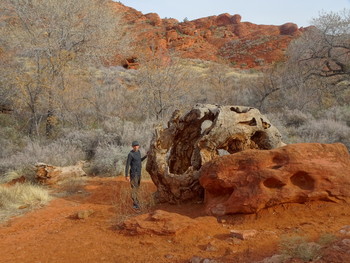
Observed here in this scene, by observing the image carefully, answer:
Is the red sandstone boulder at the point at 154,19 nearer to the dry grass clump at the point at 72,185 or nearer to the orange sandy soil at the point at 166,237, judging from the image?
the dry grass clump at the point at 72,185

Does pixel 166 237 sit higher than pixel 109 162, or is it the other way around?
pixel 166 237

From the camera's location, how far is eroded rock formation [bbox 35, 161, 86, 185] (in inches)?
325

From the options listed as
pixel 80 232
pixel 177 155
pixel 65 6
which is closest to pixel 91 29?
pixel 65 6

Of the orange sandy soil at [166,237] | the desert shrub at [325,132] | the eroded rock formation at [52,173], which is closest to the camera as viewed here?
the orange sandy soil at [166,237]

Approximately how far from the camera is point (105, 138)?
11.4m

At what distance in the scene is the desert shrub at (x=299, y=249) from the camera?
276 cm

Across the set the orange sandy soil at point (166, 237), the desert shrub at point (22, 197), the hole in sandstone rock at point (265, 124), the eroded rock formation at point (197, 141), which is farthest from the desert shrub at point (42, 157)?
the hole in sandstone rock at point (265, 124)

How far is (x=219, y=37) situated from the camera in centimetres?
6022

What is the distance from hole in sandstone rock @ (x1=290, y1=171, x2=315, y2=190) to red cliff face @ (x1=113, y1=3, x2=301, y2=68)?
38.9m

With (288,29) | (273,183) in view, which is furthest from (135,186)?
(288,29)

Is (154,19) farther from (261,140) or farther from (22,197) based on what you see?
(261,140)

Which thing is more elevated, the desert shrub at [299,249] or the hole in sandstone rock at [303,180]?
the hole in sandstone rock at [303,180]

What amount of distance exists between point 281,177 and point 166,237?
1.74 m

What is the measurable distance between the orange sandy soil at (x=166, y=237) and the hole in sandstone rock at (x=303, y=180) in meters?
0.24
